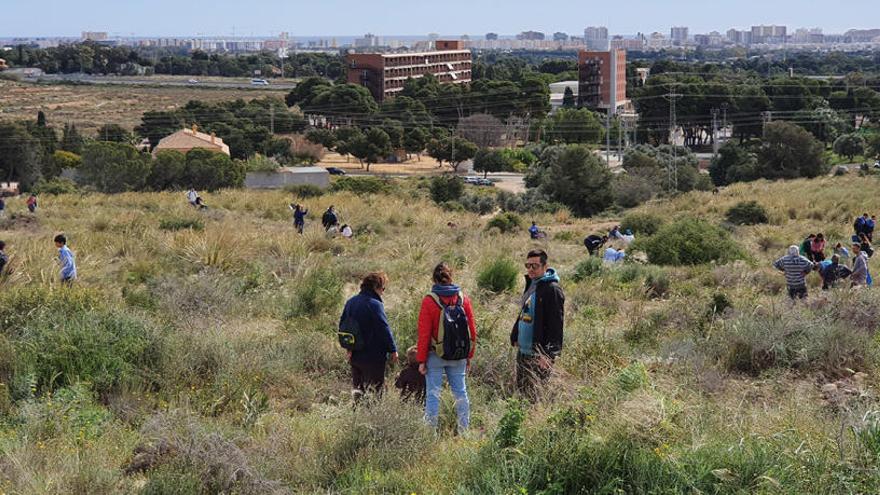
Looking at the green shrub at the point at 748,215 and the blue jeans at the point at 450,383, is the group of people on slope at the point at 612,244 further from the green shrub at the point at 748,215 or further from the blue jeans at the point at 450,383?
the blue jeans at the point at 450,383

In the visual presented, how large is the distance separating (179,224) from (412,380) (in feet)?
44.3

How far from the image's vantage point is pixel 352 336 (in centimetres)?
646

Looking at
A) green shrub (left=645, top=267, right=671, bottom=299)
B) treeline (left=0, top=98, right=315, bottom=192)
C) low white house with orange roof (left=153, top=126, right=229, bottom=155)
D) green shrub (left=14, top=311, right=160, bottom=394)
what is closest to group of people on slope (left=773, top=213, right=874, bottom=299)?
green shrub (left=645, top=267, right=671, bottom=299)

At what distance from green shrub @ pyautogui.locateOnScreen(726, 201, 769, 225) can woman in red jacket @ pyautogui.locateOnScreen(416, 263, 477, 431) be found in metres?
21.2

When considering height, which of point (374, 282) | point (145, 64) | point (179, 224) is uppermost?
point (145, 64)

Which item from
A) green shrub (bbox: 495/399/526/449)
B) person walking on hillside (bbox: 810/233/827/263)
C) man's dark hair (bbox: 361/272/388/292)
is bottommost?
person walking on hillside (bbox: 810/233/827/263)

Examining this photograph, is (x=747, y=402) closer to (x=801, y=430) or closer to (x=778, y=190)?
(x=801, y=430)

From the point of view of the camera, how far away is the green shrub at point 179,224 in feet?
61.0

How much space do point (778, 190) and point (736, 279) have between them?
22649mm

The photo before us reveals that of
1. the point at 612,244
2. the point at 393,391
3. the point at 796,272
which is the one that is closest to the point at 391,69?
the point at 612,244

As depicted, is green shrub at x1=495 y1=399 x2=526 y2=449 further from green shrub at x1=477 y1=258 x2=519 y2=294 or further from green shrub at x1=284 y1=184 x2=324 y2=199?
green shrub at x1=284 y1=184 x2=324 y2=199

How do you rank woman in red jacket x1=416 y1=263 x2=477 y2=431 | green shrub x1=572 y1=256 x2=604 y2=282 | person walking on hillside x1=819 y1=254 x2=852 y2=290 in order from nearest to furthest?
woman in red jacket x1=416 y1=263 x2=477 y2=431, person walking on hillside x1=819 y1=254 x2=852 y2=290, green shrub x1=572 y1=256 x2=604 y2=282

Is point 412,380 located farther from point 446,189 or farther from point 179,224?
point 446,189

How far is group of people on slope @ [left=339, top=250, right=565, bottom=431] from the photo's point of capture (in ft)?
20.2
